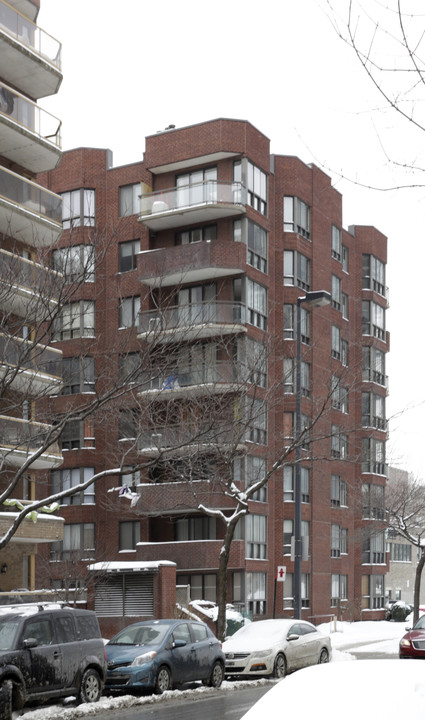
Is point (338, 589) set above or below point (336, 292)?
below

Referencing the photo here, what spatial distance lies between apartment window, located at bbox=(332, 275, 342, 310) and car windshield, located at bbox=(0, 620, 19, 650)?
40662 mm

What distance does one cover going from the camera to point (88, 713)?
17.8m

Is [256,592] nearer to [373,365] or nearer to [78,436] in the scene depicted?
[78,436]

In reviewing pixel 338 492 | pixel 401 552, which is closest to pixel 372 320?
pixel 338 492

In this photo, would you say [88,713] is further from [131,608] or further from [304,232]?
[304,232]

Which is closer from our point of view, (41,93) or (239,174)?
(41,93)

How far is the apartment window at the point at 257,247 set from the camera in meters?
48.1

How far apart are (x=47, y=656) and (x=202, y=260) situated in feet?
98.9

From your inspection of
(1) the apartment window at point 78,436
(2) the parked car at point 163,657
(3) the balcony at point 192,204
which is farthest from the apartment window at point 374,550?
(2) the parked car at point 163,657

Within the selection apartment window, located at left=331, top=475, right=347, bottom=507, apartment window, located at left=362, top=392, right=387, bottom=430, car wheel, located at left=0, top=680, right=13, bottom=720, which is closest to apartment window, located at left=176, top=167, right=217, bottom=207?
apartment window, located at left=331, top=475, right=347, bottom=507

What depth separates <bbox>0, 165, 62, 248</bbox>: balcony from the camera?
34.0 metres

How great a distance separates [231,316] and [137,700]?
27.7m

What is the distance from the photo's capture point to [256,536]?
46812 millimetres

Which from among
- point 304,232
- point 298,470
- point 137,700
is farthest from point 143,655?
point 304,232
